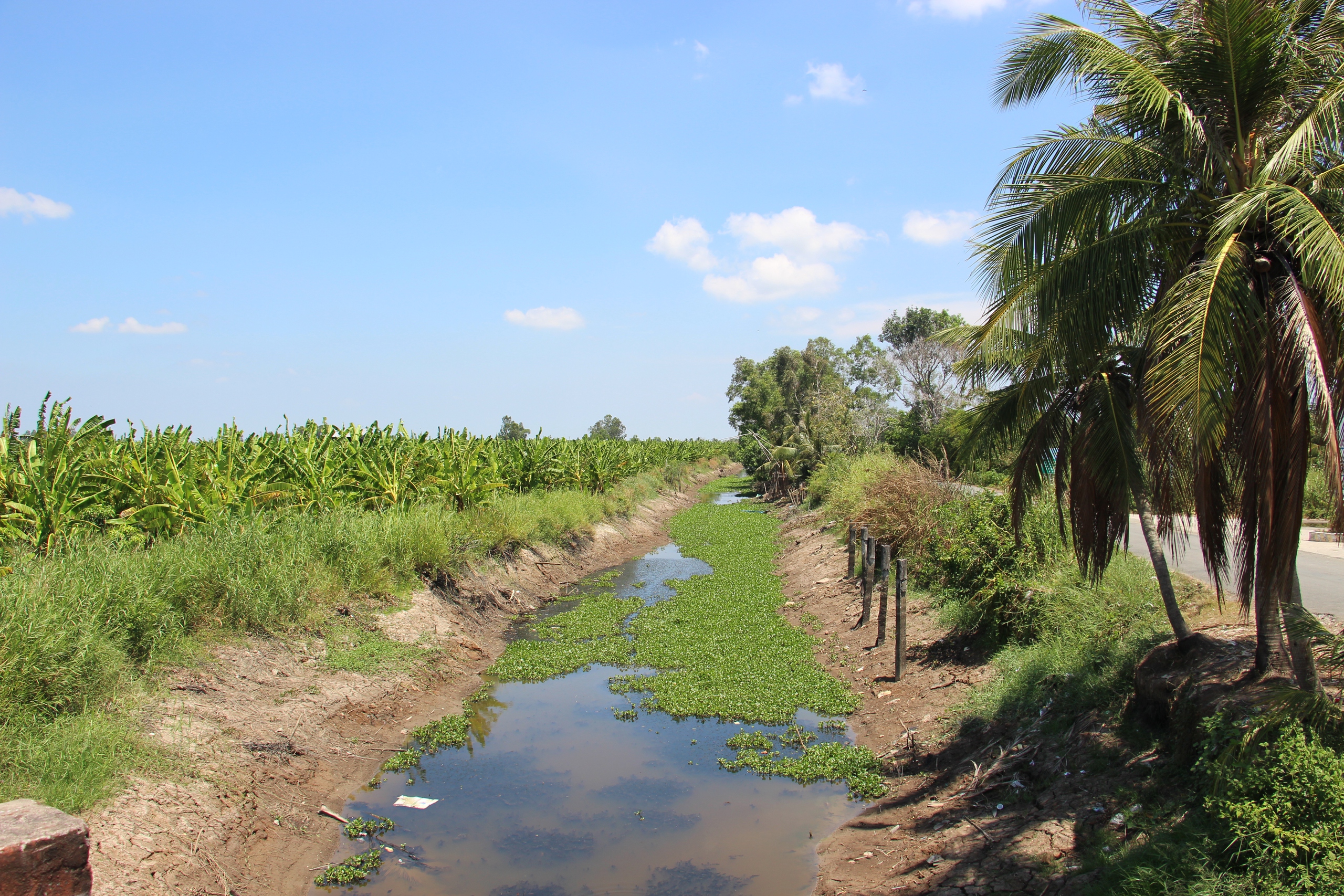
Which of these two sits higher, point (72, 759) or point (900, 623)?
point (900, 623)

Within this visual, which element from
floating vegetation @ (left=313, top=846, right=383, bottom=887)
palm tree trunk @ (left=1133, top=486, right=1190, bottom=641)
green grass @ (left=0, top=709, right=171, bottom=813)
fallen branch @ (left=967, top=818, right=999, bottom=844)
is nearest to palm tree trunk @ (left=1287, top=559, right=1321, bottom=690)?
palm tree trunk @ (left=1133, top=486, right=1190, bottom=641)

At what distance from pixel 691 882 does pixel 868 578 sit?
7.11m

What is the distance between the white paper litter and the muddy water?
6 cm

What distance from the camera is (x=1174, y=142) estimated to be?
239 inches

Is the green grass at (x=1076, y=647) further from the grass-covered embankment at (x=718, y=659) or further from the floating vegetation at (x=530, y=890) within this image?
the floating vegetation at (x=530, y=890)

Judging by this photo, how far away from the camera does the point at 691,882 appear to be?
6.34 m

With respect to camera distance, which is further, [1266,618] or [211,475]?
[211,475]

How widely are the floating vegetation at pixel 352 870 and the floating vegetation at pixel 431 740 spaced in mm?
1911

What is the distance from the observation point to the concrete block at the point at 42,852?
423 cm

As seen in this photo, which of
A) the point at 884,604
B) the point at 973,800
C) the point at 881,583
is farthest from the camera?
the point at 881,583

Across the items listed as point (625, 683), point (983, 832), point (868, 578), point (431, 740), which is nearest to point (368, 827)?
point (431, 740)

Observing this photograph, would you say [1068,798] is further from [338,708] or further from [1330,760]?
[338,708]

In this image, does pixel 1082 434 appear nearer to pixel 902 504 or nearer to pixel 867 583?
pixel 867 583

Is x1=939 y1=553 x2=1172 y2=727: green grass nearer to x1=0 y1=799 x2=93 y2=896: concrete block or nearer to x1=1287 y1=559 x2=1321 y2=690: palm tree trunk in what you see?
x1=1287 y1=559 x2=1321 y2=690: palm tree trunk
